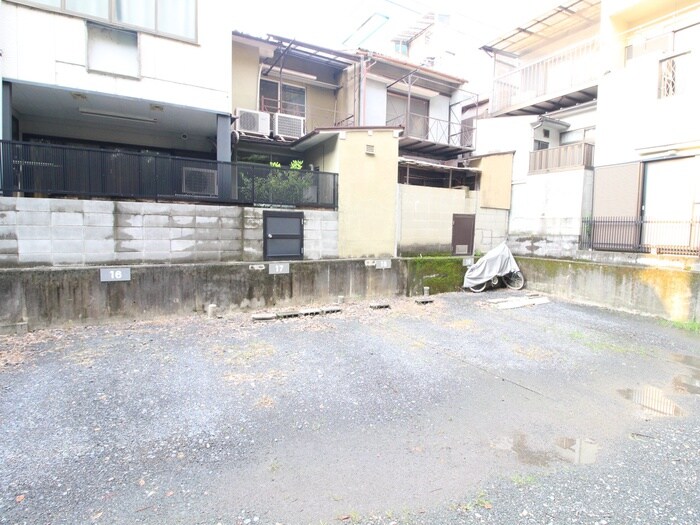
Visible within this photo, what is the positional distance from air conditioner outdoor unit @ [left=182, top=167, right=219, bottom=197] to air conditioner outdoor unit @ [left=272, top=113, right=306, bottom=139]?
364cm

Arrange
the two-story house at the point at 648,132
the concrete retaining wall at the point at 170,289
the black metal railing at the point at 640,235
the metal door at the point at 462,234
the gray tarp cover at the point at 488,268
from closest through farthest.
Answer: the concrete retaining wall at the point at 170,289 → the black metal railing at the point at 640,235 → the two-story house at the point at 648,132 → the gray tarp cover at the point at 488,268 → the metal door at the point at 462,234

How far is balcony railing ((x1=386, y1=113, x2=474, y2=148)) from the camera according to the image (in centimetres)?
1374

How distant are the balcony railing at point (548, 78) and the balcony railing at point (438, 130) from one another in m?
1.27

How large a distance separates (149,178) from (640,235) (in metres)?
11.1

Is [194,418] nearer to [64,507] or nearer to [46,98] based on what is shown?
[64,507]

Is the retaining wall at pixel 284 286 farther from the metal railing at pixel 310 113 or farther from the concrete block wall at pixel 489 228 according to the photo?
the metal railing at pixel 310 113

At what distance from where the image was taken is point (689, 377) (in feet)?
15.4

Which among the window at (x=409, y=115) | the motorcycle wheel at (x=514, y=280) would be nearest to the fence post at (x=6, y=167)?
the window at (x=409, y=115)

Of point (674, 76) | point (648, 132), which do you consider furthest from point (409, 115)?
point (674, 76)

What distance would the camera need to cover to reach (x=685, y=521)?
2.22 meters

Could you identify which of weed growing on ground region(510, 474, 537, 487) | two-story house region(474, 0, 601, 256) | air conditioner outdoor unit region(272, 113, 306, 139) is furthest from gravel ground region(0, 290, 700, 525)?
air conditioner outdoor unit region(272, 113, 306, 139)

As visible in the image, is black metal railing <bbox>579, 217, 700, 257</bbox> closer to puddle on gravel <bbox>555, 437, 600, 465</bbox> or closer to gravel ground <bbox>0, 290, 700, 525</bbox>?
gravel ground <bbox>0, 290, 700, 525</bbox>

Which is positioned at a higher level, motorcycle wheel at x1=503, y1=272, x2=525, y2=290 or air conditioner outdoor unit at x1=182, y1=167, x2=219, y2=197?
air conditioner outdoor unit at x1=182, y1=167, x2=219, y2=197

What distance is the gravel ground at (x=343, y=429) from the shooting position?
2318 mm
